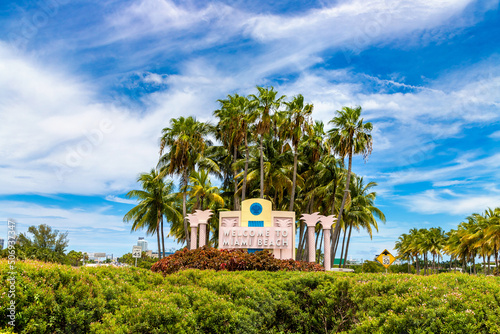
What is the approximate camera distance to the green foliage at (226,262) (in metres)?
14.1

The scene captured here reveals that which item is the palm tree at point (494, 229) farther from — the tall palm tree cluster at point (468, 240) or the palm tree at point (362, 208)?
the palm tree at point (362, 208)

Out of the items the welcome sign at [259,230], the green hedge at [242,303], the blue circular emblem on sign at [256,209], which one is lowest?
the green hedge at [242,303]

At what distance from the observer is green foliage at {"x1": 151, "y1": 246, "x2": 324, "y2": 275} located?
14.1 m

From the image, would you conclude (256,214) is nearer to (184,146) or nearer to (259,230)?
(259,230)

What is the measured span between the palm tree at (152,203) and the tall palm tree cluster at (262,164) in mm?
102

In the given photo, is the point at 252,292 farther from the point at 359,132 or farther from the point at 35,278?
the point at 359,132

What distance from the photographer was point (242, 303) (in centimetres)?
788

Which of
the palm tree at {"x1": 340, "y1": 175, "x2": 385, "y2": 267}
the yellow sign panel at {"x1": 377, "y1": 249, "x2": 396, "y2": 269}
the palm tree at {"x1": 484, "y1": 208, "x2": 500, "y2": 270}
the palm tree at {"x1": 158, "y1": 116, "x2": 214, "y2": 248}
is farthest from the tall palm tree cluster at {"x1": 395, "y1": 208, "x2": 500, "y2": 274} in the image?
the palm tree at {"x1": 158, "y1": 116, "x2": 214, "y2": 248}

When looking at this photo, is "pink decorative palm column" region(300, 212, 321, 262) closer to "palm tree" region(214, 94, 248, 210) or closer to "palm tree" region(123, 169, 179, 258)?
"palm tree" region(214, 94, 248, 210)

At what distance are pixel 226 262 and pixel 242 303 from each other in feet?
22.3

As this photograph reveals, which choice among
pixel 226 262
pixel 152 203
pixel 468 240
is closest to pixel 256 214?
pixel 226 262

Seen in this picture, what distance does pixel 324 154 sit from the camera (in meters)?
38.7

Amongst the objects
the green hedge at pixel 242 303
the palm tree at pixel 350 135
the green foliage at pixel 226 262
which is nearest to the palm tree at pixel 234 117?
the palm tree at pixel 350 135

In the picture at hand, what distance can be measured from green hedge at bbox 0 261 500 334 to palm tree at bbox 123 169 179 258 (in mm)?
30863
